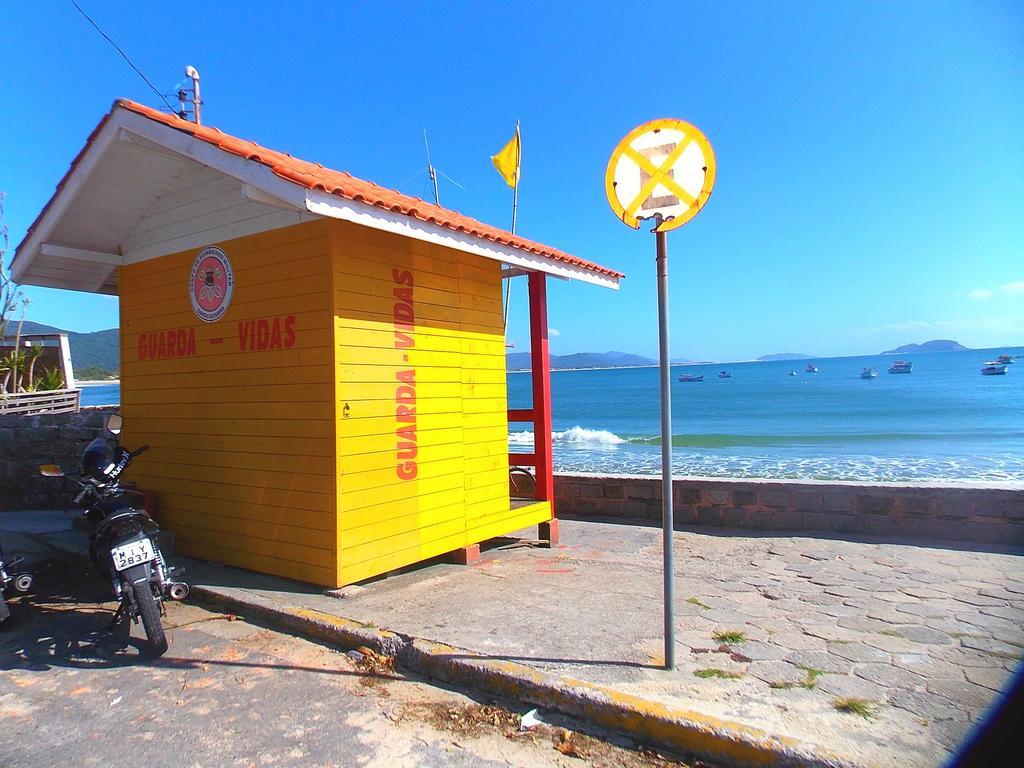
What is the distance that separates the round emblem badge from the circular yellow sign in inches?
147

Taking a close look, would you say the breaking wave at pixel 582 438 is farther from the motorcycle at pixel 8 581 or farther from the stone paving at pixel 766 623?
the motorcycle at pixel 8 581

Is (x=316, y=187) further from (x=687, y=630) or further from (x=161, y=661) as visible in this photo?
(x=687, y=630)

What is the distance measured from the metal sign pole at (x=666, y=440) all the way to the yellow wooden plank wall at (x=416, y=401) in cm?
254

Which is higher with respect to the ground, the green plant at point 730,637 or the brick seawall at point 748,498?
the brick seawall at point 748,498

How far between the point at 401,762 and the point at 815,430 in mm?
37811


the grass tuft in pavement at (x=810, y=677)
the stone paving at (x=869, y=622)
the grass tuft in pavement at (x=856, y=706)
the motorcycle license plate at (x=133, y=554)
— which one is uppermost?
the motorcycle license plate at (x=133, y=554)

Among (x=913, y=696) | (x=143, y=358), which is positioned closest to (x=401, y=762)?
(x=913, y=696)

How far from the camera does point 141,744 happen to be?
127 inches

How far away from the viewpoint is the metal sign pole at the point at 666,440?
12.1 feet

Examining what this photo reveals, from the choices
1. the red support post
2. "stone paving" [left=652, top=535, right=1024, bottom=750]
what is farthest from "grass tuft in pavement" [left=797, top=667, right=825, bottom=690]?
the red support post

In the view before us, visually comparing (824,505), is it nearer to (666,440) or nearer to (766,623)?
(766,623)

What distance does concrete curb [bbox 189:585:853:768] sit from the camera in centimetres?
294

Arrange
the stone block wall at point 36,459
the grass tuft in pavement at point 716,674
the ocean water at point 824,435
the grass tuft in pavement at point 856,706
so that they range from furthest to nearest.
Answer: the ocean water at point 824,435
the stone block wall at point 36,459
the grass tuft in pavement at point 716,674
the grass tuft in pavement at point 856,706

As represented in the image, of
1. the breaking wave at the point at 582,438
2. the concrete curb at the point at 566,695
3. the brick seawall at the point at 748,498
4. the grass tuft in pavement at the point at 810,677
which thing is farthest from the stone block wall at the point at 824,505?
the breaking wave at the point at 582,438
